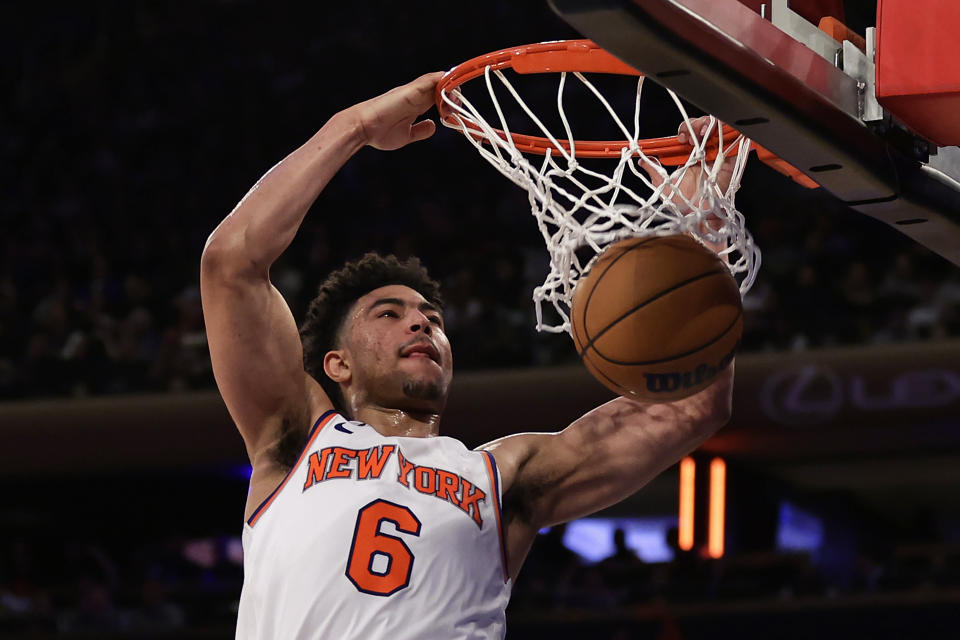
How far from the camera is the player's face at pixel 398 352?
10.8 feet

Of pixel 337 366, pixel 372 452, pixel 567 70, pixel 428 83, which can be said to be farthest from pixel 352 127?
pixel 372 452

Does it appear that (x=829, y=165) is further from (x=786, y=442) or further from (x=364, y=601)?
(x=786, y=442)

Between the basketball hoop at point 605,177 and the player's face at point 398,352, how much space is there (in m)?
0.30

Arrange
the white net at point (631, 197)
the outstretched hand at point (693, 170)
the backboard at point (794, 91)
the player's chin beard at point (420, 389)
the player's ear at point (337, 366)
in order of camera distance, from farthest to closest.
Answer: the player's ear at point (337, 366) < the player's chin beard at point (420, 389) < the outstretched hand at point (693, 170) < the white net at point (631, 197) < the backboard at point (794, 91)

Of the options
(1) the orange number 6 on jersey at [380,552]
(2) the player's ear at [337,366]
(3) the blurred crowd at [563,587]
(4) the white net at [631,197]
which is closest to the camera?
(1) the orange number 6 on jersey at [380,552]

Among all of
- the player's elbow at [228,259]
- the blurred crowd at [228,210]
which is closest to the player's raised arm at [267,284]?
the player's elbow at [228,259]

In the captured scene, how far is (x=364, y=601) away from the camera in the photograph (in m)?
2.88

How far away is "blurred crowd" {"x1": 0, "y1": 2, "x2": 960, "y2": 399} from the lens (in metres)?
8.62

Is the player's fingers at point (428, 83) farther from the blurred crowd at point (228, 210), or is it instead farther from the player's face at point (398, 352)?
the blurred crowd at point (228, 210)

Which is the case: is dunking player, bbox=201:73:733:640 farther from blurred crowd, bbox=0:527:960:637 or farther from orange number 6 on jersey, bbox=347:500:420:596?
blurred crowd, bbox=0:527:960:637

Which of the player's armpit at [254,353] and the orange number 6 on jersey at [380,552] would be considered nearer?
the orange number 6 on jersey at [380,552]

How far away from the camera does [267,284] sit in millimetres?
3115

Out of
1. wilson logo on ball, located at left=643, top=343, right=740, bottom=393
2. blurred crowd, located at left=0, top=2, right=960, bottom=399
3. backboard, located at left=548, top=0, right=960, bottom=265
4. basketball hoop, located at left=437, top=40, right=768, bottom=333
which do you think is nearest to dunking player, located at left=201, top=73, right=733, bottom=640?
basketball hoop, located at left=437, top=40, right=768, bottom=333

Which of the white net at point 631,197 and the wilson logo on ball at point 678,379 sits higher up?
the white net at point 631,197
